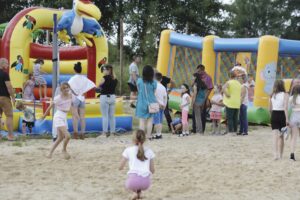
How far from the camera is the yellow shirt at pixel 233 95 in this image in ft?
37.9

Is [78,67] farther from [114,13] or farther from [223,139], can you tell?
[114,13]

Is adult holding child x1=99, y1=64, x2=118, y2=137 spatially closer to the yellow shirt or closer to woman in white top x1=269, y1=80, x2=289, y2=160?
the yellow shirt

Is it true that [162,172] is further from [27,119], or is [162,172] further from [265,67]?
[265,67]

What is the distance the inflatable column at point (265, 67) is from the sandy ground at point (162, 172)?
3.18 metres

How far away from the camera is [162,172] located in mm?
7594

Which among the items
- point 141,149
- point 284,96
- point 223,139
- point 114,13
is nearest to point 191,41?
point 223,139

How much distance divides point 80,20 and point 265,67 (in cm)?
443

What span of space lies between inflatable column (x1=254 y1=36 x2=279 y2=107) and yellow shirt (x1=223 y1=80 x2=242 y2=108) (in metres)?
2.07

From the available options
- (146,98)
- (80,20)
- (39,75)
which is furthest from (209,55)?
(146,98)

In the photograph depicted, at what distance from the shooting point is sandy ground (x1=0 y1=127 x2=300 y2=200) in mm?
6430

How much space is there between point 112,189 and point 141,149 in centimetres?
86

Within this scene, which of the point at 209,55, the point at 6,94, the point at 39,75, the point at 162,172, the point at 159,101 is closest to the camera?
the point at 162,172

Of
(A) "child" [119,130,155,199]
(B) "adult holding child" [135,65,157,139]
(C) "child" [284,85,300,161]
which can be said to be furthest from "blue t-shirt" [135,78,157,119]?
(A) "child" [119,130,155,199]

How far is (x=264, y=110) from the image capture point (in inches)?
531
